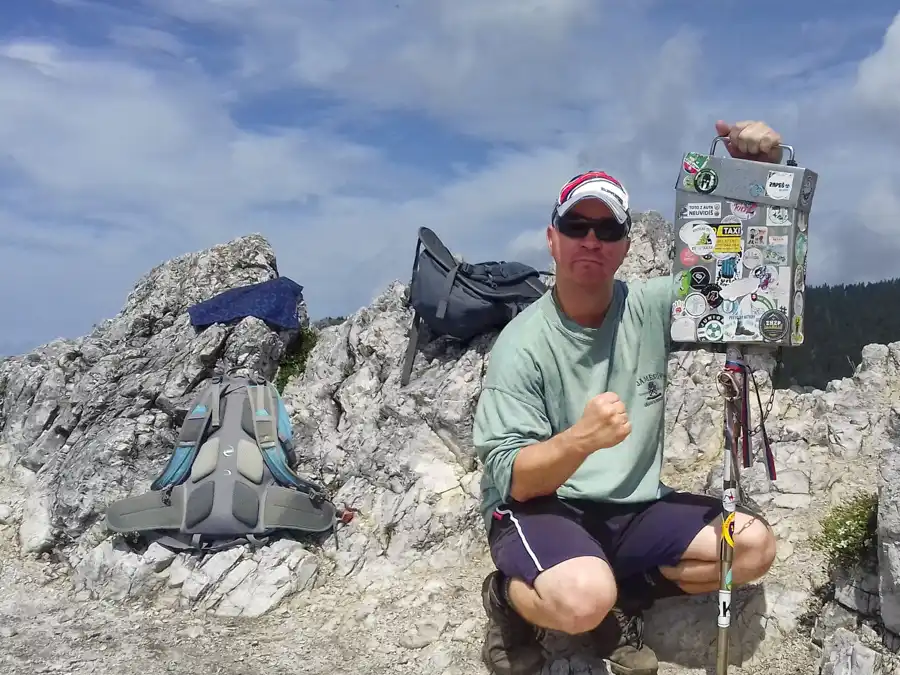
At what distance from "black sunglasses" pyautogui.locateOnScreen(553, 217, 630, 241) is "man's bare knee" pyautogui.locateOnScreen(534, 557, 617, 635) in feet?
5.89

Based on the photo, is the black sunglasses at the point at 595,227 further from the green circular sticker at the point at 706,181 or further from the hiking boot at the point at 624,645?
the hiking boot at the point at 624,645

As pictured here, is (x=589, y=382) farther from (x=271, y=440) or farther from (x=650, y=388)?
(x=271, y=440)

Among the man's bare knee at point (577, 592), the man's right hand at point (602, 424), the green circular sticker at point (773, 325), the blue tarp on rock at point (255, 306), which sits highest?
the blue tarp on rock at point (255, 306)

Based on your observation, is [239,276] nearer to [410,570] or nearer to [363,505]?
[363,505]

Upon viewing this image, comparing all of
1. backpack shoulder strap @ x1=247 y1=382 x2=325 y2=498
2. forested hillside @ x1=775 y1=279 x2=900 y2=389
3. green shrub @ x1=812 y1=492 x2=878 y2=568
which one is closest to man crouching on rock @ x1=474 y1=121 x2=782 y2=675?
green shrub @ x1=812 y1=492 x2=878 y2=568

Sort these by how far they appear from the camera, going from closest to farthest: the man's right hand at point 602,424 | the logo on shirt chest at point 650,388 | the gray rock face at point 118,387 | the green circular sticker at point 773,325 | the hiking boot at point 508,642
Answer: the man's right hand at point 602,424 < the green circular sticker at point 773,325 < the logo on shirt chest at point 650,388 < the hiking boot at point 508,642 < the gray rock face at point 118,387

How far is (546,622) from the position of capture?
3994 mm

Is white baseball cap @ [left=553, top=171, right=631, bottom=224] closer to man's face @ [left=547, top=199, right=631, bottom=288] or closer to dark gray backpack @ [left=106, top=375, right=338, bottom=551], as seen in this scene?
man's face @ [left=547, top=199, right=631, bottom=288]

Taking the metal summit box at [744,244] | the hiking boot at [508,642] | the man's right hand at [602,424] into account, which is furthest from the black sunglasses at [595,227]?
the hiking boot at [508,642]

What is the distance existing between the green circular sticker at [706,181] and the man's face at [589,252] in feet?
1.60

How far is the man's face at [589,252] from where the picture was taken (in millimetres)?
4129

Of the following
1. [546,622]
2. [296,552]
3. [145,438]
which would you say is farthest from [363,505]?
[546,622]

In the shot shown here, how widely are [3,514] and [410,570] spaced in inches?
199

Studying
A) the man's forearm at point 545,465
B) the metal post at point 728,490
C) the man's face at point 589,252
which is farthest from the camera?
the man's face at point 589,252
